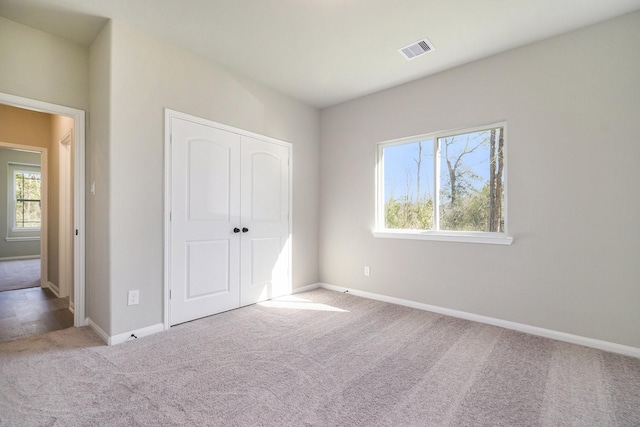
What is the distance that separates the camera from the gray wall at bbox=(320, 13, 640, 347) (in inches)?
95.5

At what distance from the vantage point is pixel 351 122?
168 inches

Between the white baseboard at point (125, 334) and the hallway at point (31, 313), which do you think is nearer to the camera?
the white baseboard at point (125, 334)

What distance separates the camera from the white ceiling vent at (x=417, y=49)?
2.84m

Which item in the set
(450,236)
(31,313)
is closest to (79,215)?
(31,313)

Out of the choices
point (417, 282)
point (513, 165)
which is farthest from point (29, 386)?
point (513, 165)

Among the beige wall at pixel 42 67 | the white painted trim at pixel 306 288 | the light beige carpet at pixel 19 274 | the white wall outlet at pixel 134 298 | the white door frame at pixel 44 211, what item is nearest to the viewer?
the beige wall at pixel 42 67

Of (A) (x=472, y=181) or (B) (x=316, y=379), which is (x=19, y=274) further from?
(A) (x=472, y=181)

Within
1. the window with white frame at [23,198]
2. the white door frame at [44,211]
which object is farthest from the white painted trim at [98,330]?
the window with white frame at [23,198]

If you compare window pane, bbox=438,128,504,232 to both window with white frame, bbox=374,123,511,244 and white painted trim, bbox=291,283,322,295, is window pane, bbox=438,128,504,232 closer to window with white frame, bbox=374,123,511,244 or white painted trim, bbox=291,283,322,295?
window with white frame, bbox=374,123,511,244

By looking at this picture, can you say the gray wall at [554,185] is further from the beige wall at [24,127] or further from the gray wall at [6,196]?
the gray wall at [6,196]

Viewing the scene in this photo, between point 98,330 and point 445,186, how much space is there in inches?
151

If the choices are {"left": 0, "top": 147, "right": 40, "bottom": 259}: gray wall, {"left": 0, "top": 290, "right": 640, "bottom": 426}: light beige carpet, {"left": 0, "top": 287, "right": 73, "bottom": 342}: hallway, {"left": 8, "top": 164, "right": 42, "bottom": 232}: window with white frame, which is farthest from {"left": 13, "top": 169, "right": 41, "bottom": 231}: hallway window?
{"left": 0, "top": 290, "right": 640, "bottom": 426}: light beige carpet

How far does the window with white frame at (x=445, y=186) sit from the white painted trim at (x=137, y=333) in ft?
8.77

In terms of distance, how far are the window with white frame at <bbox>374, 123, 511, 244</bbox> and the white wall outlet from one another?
2.75 m
